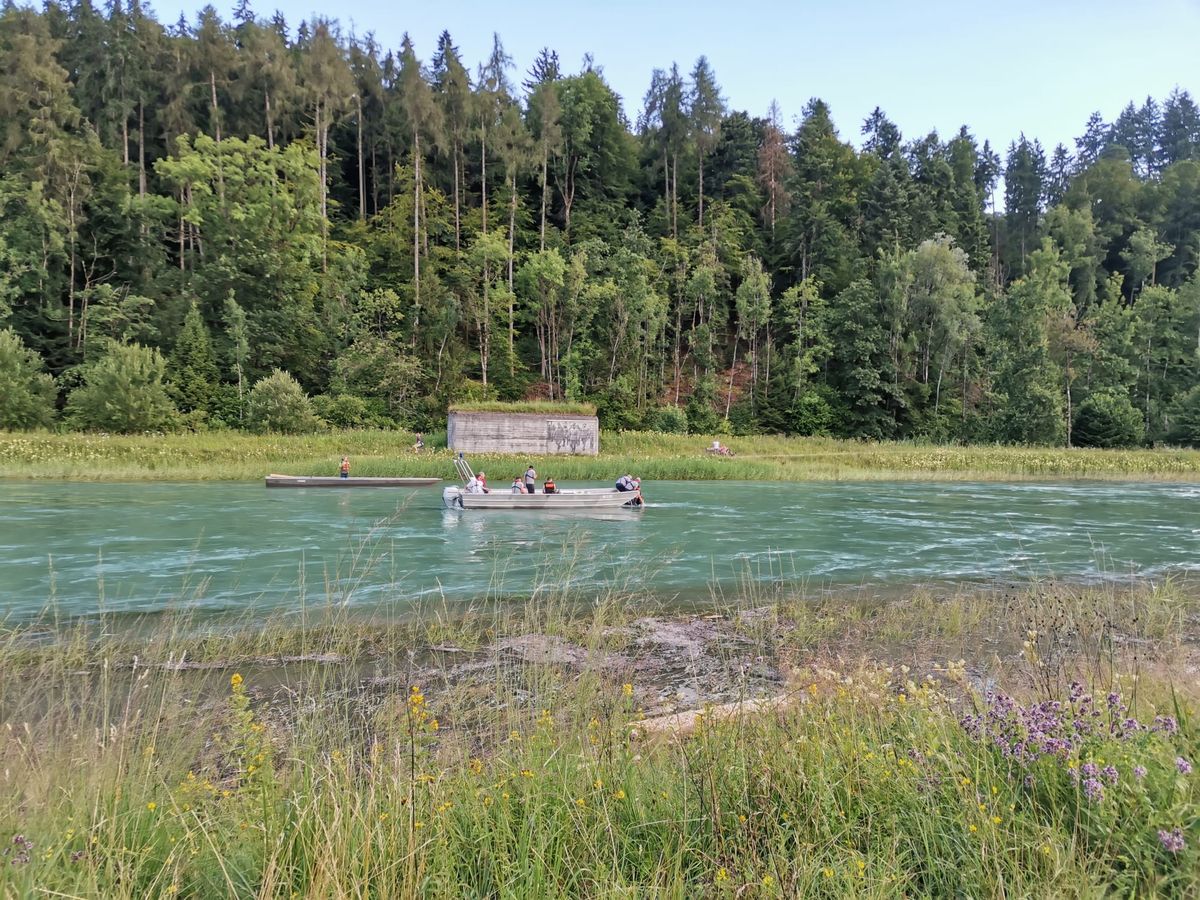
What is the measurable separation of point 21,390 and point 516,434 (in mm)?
26720

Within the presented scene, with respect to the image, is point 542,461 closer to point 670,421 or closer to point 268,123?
point 670,421

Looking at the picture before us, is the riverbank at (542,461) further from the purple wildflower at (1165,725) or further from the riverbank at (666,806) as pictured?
the purple wildflower at (1165,725)

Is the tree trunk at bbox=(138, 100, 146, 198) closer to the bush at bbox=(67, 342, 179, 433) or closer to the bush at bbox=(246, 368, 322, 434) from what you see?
the bush at bbox=(67, 342, 179, 433)

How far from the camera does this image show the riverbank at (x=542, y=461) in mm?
31094

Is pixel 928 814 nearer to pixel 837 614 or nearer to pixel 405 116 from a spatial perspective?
pixel 837 614

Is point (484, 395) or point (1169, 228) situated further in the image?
point (1169, 228)

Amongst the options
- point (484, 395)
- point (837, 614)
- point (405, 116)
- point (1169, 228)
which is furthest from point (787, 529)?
point (1169, 228)

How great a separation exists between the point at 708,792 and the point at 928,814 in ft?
3.25

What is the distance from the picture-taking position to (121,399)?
Answer: 3822 cm

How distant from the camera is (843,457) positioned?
132 feet

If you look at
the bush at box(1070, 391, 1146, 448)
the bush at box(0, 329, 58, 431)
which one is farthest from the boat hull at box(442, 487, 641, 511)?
the bush at box(1070, 391, 1146, 448)

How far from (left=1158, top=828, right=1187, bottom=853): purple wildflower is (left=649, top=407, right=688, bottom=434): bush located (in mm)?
46055

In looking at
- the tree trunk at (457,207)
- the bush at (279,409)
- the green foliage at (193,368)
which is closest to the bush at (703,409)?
the tree trunk at (457,207)

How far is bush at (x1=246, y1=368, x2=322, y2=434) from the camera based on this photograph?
40438mm
